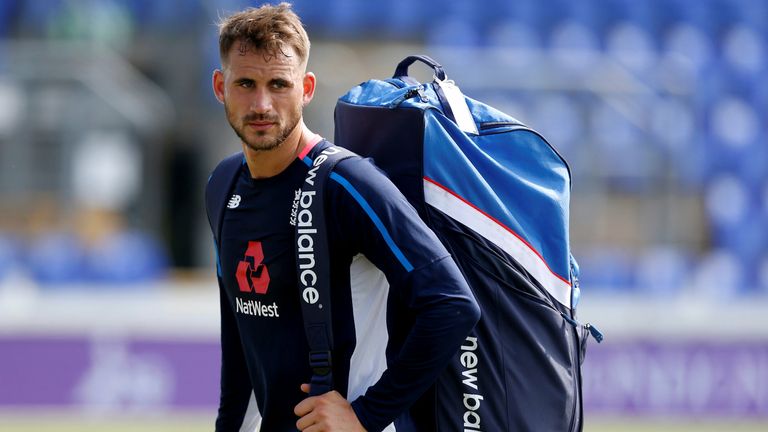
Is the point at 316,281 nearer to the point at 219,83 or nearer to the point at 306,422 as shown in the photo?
the point at 306,422

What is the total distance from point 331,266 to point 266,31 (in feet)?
1.98

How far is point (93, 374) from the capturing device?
361 inches

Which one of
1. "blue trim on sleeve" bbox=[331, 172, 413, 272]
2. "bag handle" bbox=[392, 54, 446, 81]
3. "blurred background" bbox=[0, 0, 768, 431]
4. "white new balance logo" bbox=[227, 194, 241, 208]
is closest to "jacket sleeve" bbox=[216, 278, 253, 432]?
"white new balance logo" bbox=[227, 194, 241, 208]

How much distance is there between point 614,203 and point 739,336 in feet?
5.49

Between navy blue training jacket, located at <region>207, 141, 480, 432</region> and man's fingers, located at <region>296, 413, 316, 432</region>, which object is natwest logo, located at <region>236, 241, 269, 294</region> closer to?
navy blue training jacket, located at <region>207, 141, 480, 432</region>

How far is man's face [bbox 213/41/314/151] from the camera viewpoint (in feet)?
9.81

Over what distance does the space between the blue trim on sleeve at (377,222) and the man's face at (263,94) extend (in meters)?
0.22

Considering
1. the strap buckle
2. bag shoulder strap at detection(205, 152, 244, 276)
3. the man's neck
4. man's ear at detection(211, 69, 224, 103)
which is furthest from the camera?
bag shoulder strap at detection(205, 152, 244, 276)

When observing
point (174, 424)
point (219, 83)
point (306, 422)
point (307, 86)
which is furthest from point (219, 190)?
point (174, 424)

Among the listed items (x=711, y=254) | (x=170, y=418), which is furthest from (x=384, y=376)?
(x=711, y=254)

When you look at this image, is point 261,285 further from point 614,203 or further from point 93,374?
point 614,203

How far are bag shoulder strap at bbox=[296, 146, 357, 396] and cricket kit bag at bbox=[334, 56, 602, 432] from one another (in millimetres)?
246

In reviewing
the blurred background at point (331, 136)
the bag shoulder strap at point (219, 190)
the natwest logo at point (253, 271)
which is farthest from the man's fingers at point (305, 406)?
the blurred background at point (331, 136)

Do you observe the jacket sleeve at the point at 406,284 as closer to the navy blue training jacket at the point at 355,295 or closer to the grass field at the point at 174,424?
the navy blue training jacket at the point at 355,295
